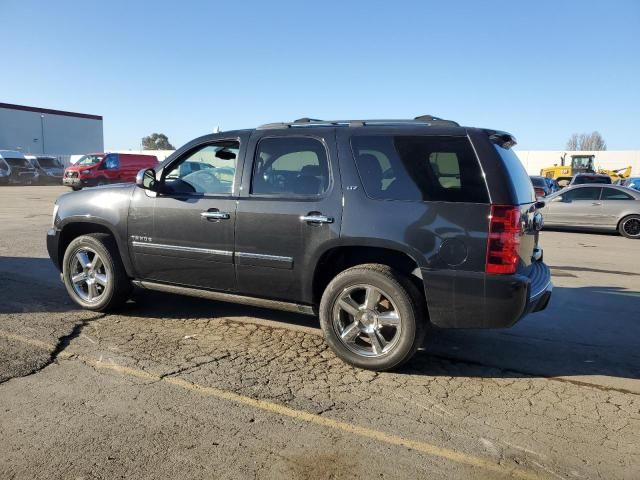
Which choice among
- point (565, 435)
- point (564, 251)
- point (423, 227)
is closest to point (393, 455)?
point (565, 435)

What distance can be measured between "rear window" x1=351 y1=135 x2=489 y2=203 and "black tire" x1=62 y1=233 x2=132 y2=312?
8.87 feet

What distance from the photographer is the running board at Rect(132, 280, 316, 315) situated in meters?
4.45

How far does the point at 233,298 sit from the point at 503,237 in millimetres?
2376

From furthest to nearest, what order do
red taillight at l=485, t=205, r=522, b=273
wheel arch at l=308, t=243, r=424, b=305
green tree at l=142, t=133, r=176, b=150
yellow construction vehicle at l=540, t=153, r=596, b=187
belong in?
green tree at l=142, t=133, r=176, b=150, yellow construction vehicle at l=540, t=153, r=596, b=187, wheel arch at l=308, t=243, r=424, b=305, red taillight at l=485, t=205, r=522, b=273

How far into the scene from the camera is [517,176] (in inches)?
160

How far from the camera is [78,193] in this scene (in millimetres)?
5441

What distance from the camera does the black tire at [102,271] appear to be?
5211 mm

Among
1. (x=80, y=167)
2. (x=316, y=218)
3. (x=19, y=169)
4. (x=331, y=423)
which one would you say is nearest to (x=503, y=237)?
(x=316, y=218)

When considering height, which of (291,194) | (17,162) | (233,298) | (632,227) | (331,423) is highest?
(17,162)

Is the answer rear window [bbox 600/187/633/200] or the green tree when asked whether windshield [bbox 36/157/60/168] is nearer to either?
rear window [bbox 600/187/633/200]

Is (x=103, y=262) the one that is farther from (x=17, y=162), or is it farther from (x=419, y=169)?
(x=17, y=162)

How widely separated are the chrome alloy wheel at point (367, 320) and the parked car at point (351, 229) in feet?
0.04

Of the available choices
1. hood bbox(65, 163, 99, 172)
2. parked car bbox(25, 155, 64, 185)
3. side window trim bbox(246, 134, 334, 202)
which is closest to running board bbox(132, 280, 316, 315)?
side window trim bbox(246, 134, 334, 202)

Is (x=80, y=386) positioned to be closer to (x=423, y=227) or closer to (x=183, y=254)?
(x=183, y=254)
